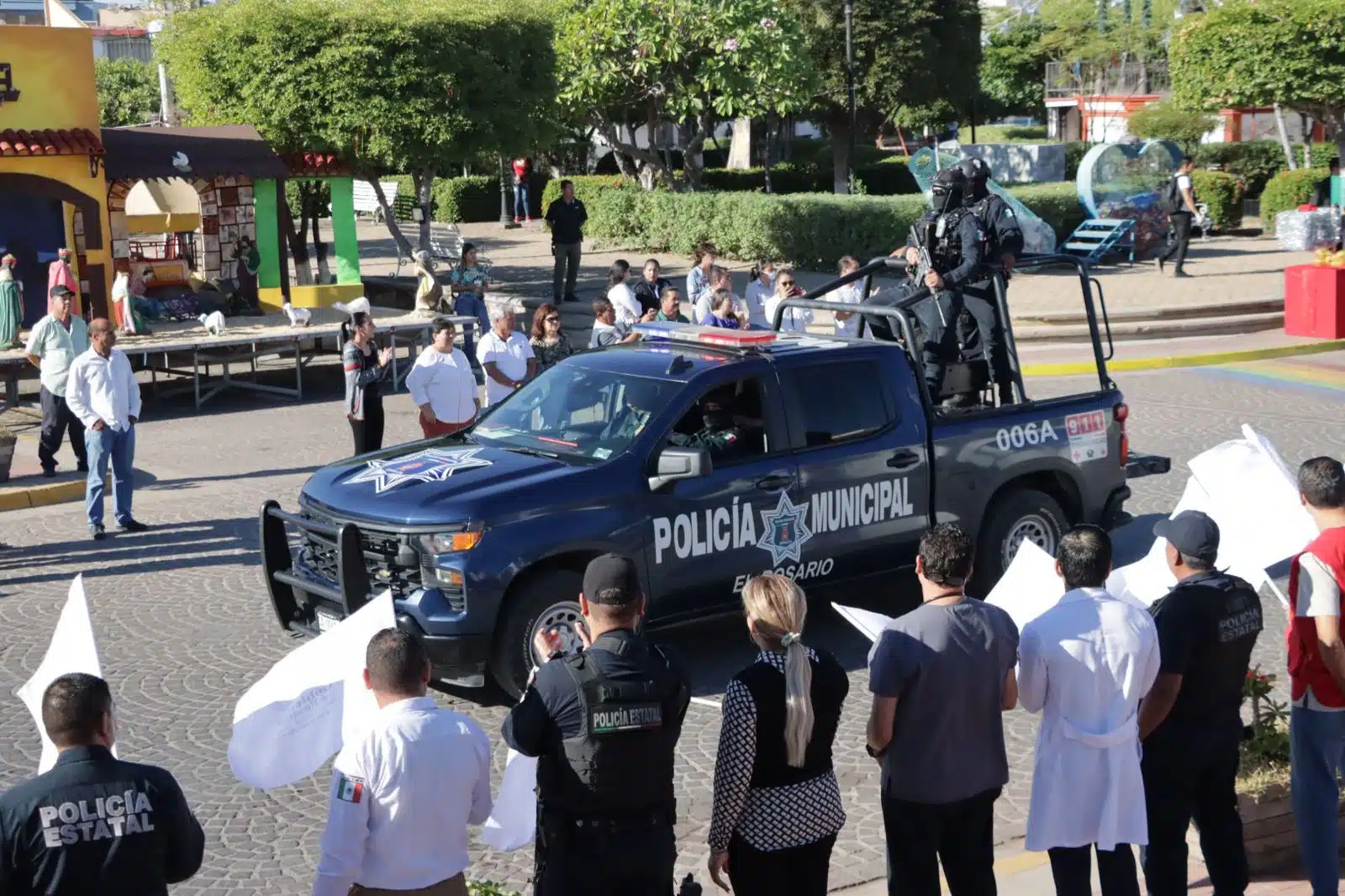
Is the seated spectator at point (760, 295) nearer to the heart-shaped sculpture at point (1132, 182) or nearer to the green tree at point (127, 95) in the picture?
the heart-shaped sculpture at point (1132, 182)

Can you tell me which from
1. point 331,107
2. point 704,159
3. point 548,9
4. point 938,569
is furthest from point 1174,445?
point 704,159

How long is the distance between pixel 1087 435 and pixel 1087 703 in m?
5.13

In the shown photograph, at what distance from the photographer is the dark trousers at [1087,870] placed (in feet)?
17.2

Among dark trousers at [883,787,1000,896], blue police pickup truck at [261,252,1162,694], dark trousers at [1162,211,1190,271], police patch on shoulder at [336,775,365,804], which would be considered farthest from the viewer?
dark trousers at [1162,211,1190,271]

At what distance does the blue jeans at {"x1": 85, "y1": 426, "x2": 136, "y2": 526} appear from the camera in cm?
1193

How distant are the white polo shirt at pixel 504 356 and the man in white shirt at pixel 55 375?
4.23 m

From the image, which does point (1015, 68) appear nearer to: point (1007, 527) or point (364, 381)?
point (364, 381)

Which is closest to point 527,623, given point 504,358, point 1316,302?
point 504,358

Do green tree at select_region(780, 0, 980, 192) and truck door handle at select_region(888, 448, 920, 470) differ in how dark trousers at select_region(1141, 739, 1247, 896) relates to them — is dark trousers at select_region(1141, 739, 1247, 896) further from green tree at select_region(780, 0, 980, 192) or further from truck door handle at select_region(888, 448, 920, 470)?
green tree at select_region(780, 0, 980, 192)

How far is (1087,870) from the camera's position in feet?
17.3

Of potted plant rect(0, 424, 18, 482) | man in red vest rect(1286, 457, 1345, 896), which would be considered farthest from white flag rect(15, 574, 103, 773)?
potted plant rect(0, 424, 18, 482)

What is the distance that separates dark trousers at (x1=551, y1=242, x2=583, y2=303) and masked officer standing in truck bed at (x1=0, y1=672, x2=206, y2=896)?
22009mm

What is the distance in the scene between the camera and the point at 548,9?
27781 mm

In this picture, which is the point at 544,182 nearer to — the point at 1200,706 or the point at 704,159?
the point at 704,159
